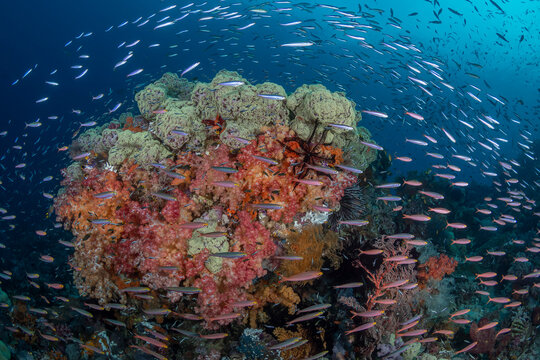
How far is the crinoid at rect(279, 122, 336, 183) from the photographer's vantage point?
530cm

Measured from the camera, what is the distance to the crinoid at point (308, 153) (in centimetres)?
530

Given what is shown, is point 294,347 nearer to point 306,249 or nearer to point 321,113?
point 306,249

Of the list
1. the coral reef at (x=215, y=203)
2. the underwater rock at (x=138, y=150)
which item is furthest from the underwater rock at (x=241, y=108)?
the underwater rock at (x=138, y=150)

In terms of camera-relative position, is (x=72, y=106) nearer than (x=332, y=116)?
No

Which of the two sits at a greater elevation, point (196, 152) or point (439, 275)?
point (196, 152)

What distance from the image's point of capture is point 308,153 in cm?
532

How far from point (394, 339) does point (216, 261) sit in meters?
3.62

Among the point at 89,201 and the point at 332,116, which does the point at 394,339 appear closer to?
the point at 332,116

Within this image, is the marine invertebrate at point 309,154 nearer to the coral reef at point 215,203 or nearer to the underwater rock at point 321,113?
the coral reef at point 215,203

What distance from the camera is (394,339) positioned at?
5117 mm

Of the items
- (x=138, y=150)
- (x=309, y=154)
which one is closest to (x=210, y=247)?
(x=309, y=154)

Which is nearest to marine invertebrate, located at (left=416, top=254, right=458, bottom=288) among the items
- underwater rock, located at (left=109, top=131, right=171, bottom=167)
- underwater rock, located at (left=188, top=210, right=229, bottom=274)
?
underwater rock, located at (left=188, top=210, right=229, bottom=274)

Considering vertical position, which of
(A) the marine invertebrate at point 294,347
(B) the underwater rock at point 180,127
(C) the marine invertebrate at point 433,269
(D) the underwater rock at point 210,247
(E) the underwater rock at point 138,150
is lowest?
(C) the marine invertebrate at point 433,269

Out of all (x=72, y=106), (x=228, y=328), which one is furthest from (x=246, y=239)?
(x=72, y=106)
